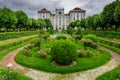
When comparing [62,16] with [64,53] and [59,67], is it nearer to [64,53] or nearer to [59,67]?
[64,53]

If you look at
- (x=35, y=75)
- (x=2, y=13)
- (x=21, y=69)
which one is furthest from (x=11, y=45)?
(x=2, y=13)

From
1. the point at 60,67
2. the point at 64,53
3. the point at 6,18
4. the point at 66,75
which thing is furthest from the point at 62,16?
the point at 66,75

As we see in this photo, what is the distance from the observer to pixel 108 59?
16.6m

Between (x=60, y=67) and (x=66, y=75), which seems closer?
(x=66, y=75)

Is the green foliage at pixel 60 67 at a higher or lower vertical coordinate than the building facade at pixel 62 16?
lower

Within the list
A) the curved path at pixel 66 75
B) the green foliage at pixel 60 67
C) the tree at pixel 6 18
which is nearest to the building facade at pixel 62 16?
the tree at pixel 6 18

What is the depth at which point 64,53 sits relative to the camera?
45.3 ft

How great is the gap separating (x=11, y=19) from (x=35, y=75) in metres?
33.5

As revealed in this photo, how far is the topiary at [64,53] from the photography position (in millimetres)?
13859

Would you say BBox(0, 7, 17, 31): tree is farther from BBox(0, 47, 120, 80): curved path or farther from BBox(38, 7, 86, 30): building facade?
BBox(38, 7, 86, 30): building facade

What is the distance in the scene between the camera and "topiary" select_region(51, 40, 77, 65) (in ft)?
45.5

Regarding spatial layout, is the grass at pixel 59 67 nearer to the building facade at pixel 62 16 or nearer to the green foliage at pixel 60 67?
the green foliage at pixel 60 67

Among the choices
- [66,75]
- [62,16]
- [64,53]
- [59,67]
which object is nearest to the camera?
[66,75]

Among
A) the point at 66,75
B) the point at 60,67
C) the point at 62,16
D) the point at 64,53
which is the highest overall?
the point at 62,16
